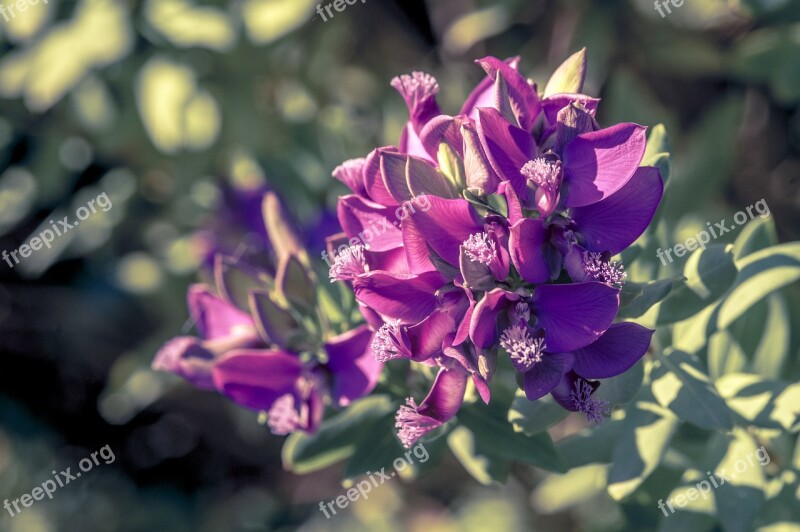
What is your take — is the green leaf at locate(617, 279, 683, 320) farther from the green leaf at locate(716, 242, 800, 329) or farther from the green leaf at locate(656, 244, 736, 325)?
the green leaf at locate(716, 242, 800, 329)

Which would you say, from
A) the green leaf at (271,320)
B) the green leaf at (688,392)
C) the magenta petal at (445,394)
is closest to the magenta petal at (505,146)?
the magenta petal at (445,394)

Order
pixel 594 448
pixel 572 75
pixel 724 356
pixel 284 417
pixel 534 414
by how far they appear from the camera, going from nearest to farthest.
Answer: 1. pixel 572 75
2. pixel 534 414
3. pixel 284 417
4. pixel 594 448
5. pixel 724 356

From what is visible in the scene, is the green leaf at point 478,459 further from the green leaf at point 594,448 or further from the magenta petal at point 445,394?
the magenta petal at point 445,394

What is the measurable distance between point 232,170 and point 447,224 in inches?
108

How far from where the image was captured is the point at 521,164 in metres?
1.80

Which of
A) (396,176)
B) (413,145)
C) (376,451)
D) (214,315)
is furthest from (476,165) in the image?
(214,315)

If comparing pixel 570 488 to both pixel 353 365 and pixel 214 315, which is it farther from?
pixel 214 315

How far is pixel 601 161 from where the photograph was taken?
1771 millimetres

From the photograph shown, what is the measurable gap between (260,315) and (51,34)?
2.66 meters

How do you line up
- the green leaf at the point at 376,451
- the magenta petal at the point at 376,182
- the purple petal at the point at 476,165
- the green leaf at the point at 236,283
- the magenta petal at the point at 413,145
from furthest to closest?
the green leaf at the point at 236,283 → the green leaf at the point at 376,451 → the magenta petal at the point at 413,145 → the magenta petal at the point at 376,182 → the purple petal at the point at 476,165

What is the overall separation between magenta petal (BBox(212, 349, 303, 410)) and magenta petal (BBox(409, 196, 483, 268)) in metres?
0.79

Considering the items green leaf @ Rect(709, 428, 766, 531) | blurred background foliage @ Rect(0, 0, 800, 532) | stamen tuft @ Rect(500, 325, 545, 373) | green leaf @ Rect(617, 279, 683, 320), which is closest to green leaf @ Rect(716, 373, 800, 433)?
green leaf @ Rect(709, 428, 766, 531)

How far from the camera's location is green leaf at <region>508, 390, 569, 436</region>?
211 centimetres

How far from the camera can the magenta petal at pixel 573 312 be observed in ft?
5.64
